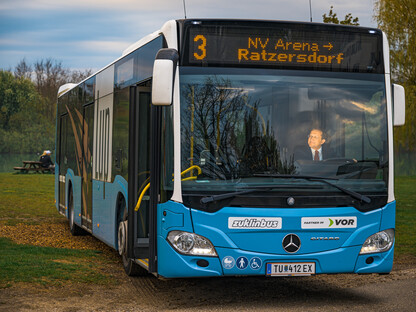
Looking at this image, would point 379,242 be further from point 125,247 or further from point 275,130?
point 125,247

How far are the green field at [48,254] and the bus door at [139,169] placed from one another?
969 millimetres

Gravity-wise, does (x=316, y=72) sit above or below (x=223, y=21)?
below

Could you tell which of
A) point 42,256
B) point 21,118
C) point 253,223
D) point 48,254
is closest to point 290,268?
point 253,223

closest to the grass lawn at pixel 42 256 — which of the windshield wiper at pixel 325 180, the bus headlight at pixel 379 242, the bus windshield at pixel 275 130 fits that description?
the bus windshield at pixel 275 130

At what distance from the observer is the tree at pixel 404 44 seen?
93.9 feet

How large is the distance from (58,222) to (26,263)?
23.8 ft

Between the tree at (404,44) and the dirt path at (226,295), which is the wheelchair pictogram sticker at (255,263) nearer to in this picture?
the dirt path at (226,295)

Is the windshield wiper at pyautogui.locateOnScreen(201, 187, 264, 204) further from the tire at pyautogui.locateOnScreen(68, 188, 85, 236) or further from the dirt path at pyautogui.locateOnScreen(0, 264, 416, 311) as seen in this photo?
the tire at pyautogui.locateOnScreen(68, 188, 85, 236)

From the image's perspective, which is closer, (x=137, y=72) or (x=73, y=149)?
(x=137, y=72)

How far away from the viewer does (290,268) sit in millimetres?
7617

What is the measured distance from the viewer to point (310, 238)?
7645 millimetres

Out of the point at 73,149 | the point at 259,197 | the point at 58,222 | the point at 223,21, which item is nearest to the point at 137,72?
the point at 223,21

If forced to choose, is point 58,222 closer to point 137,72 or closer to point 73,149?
point 73,149

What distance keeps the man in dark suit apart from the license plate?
105 centimetres
